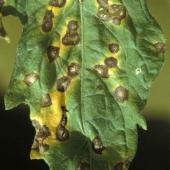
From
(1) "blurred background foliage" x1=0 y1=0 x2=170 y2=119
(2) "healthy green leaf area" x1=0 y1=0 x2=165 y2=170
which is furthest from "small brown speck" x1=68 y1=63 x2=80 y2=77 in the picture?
(1) "blurred background foliage" x1=0 y1=0 x2=170 y2=119

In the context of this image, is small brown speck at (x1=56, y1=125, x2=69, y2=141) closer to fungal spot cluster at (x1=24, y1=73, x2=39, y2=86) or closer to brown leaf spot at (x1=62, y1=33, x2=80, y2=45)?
fungal spot cluster at (x1=24, y1=73, x2=39, y2=86)

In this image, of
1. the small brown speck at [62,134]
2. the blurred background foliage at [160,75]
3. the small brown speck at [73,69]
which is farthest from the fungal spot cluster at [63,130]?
the blurred background foliage at [160,75]

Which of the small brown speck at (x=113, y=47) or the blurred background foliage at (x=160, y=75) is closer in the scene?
the small brown speck at (x=113, y=47)

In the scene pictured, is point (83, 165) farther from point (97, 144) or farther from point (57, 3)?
point (57, 3)

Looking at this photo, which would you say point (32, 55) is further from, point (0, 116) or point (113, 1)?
point (0, 116)

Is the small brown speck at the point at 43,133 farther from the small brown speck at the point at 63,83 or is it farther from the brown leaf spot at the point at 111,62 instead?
the brown leaf spot at the point at 111,62

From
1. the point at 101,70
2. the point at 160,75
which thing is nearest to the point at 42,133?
the point at 101,70

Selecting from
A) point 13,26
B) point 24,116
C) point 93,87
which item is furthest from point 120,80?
point 24,116
